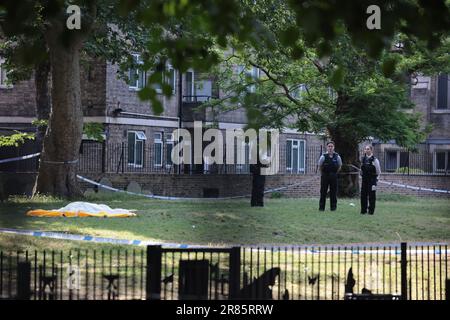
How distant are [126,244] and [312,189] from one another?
23850 mm

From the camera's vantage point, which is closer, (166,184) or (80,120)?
(80,120)

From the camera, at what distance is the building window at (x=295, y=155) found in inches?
1843

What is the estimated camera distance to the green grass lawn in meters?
18.3

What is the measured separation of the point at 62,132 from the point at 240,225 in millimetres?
8184

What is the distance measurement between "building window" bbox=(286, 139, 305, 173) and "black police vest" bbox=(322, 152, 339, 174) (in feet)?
74.3

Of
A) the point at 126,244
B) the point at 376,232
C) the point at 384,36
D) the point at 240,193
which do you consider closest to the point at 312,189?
the point at 240,193

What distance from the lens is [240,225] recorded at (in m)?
20.4

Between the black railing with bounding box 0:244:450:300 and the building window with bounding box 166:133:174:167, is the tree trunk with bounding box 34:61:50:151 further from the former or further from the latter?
the black railing with bounding box 0:244:450:300

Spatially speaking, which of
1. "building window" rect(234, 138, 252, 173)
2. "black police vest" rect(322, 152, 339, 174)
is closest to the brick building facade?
"building window" rect(234, 138, 252, 173)

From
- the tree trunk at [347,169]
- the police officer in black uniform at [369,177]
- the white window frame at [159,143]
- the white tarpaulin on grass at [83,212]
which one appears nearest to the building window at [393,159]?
the tree trunk at [347,169]

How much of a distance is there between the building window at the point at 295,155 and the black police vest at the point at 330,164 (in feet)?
74.3

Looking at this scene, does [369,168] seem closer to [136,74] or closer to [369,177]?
[369,177]

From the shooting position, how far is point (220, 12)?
278 inches
